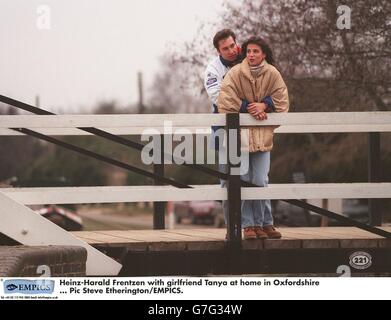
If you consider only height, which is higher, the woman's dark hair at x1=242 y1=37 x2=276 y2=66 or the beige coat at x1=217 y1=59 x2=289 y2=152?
the woman's dark hair at x1=242 y1=37 x2=276 y2=66

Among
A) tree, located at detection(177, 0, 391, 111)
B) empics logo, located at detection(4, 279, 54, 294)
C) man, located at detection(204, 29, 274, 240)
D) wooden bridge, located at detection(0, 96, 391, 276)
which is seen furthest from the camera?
tree, located at detection(177, 0, 391, 111)

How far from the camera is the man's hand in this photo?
17.7ft

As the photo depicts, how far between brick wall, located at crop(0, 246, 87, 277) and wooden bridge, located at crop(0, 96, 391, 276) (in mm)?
105

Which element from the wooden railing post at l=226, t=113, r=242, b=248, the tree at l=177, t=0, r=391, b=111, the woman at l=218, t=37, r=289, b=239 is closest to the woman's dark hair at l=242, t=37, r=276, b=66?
the woman at l=218, t=37, r=289, b=239

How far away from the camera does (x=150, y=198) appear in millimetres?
5367

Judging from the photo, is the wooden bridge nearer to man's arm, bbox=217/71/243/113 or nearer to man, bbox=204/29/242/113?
man's arm, bbox=217/71/243/113

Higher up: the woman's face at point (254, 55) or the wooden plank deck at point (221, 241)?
the woman's face at point (254, 55)

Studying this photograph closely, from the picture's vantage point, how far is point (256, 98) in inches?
217

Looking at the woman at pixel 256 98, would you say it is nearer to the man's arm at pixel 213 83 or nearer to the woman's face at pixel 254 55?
the woman's face at pixel 254 55

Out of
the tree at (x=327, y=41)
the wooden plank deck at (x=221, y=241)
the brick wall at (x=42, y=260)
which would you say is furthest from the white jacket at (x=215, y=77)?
the brick wall at (x=42, y=260)

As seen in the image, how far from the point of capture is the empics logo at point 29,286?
4.64m

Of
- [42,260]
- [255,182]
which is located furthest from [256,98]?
[42,260]
